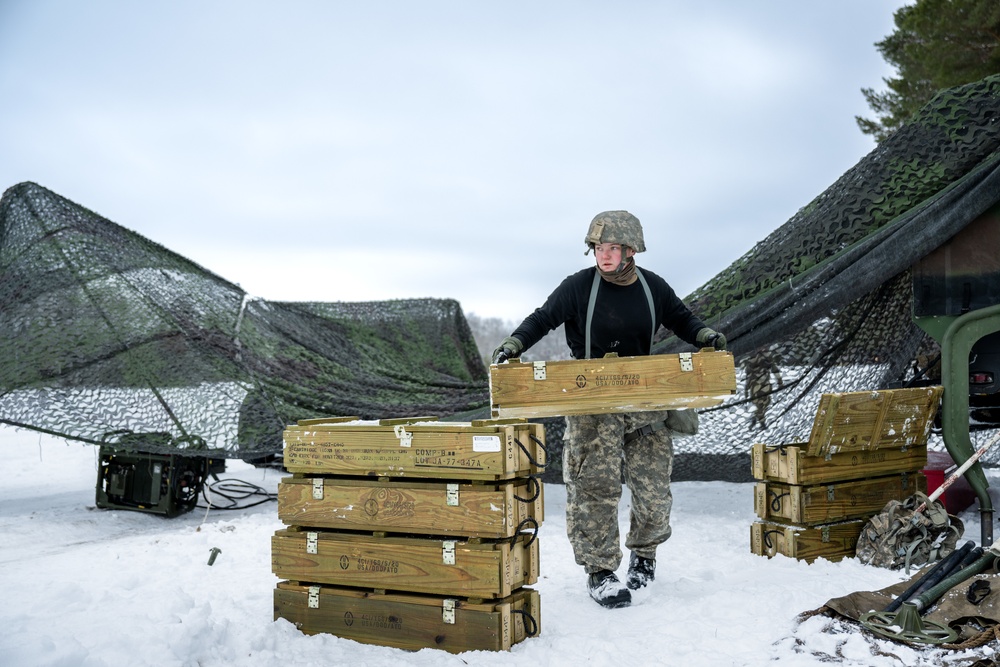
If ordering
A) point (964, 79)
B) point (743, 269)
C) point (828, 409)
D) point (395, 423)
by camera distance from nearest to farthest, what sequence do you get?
1. point (395, 423)
2. point (828, 409)
3. point (743, 269)
4. point (964, 79)

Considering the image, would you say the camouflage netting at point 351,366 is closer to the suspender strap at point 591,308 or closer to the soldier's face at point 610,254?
the suspender strap at point 591,308

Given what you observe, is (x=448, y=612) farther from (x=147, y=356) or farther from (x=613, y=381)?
(x=147, y=356)

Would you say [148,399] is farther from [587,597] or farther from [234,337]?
[587,597]

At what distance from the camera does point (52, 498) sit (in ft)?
23.6

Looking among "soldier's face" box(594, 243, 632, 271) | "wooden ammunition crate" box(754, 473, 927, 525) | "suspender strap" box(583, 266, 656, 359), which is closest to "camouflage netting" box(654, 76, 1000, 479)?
"wooden ammunition crate" box(754, 473, 927, 525)

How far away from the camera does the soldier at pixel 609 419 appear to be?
3.81m

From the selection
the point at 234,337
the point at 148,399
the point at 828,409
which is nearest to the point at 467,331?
the point at 234,337

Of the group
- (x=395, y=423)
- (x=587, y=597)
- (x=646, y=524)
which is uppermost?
(x=395, y=423)

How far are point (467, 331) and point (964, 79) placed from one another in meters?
8.09

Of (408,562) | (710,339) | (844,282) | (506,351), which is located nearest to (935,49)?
(844,282)

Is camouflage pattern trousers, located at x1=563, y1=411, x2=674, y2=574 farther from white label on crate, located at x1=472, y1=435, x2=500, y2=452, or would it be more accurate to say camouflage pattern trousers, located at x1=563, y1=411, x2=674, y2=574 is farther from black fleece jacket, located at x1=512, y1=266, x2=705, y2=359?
white label on crate, located at x1=472, y1=435, x2=500, y2=452

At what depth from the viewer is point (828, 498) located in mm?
4559

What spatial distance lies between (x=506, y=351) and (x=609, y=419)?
67 cm

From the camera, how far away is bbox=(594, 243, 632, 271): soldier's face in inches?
149
